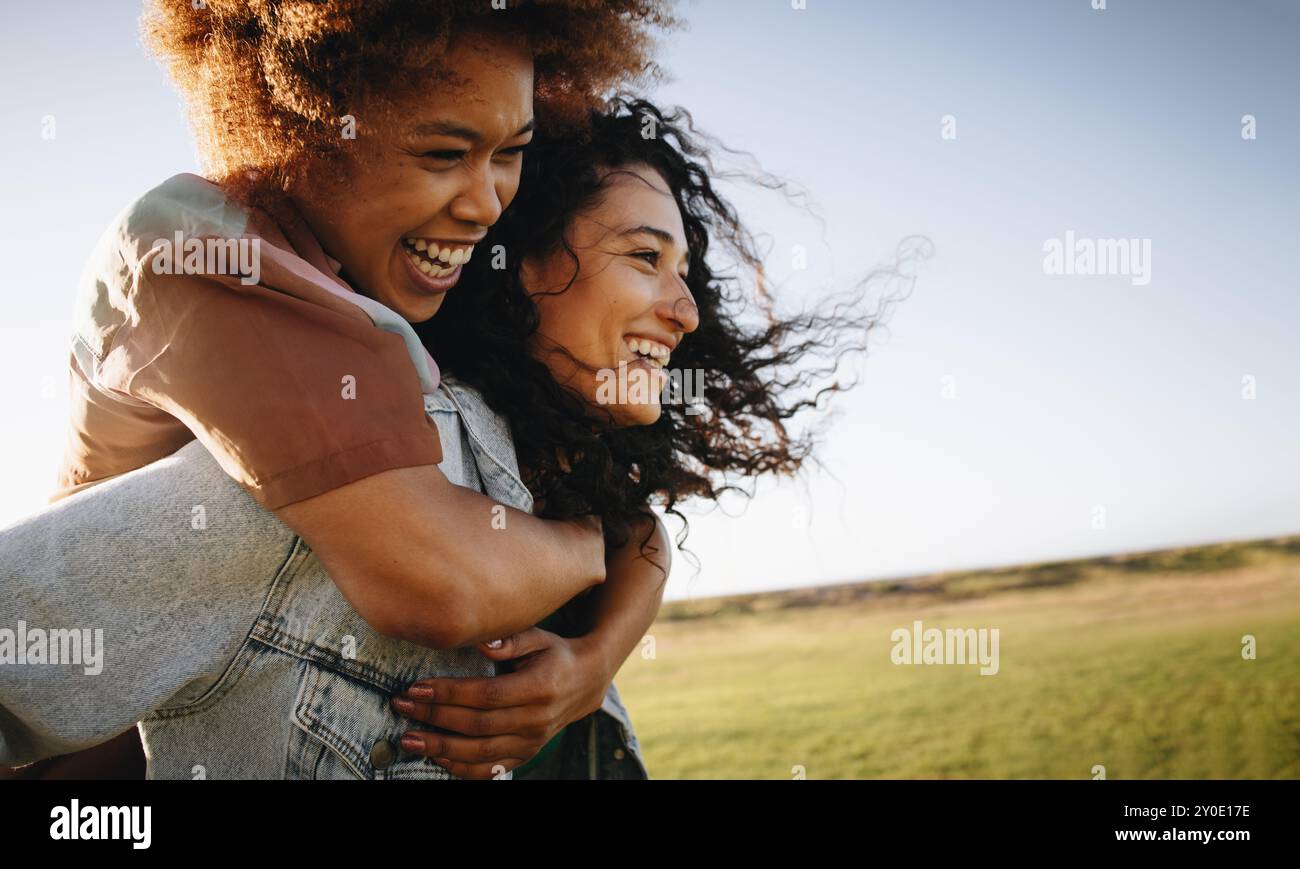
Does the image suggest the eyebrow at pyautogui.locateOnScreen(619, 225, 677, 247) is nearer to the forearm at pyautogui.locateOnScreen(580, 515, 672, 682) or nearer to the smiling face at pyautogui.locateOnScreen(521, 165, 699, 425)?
the smiling face at pyautogui.locateOnScreen(521, 165, 699, 425)

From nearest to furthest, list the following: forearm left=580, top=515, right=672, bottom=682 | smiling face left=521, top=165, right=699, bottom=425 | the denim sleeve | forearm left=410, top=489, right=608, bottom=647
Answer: the denim sleeve, forearm left=410, top=489, right=608, bottom=647, forearm left=580, top=515, right=672, bottom=682, smiling face left=521, top=165, right=699, bottom=425

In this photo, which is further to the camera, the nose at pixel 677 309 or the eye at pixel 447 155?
the nose at pixel 677 309

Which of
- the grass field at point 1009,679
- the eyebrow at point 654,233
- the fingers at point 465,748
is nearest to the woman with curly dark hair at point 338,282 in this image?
the fingers at point 465,748

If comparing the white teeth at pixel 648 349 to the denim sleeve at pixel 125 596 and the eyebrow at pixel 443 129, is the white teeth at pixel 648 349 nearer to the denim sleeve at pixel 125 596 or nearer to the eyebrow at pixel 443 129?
the eyebrow at pixel 443 129

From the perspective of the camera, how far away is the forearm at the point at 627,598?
2770mm

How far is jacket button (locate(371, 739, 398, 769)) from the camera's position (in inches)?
80.8

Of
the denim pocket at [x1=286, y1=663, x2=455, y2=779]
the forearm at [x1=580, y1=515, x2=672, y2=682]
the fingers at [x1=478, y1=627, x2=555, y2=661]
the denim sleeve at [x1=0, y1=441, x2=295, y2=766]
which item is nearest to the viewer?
the denim sleeve at [x1=0, y1=441, x2=295, y2=766]

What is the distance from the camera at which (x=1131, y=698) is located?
10430 mm

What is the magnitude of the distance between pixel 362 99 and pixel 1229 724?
10400 mm

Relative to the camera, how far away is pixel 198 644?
186 cm

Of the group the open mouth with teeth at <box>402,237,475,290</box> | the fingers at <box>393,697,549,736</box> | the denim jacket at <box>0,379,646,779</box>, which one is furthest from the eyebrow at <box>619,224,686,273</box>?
the fingers at <box>393,697,549,736</box>

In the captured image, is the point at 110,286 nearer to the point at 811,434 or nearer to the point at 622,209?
the point at 622,209

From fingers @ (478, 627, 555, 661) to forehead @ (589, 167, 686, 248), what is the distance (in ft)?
4.56
